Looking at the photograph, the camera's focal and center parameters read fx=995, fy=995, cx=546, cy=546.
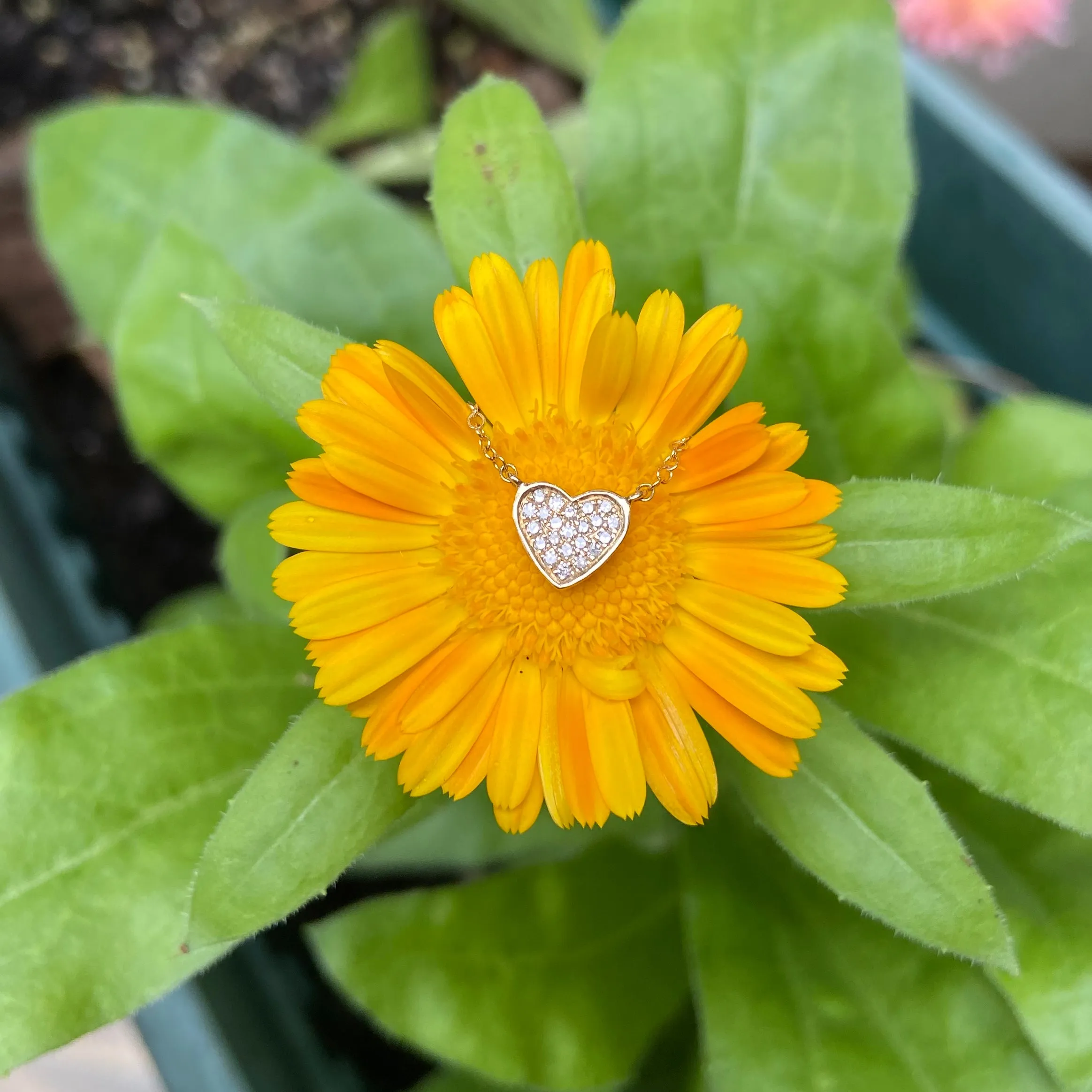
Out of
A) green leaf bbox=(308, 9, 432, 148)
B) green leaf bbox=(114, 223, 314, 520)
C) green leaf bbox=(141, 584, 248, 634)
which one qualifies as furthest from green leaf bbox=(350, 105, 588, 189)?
green leaf bbox=(141, 584, 248, 634)

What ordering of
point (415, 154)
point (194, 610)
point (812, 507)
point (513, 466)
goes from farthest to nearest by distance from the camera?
point (415, 154)
point (194, 610)
point (513, 466)
point (812, 507)

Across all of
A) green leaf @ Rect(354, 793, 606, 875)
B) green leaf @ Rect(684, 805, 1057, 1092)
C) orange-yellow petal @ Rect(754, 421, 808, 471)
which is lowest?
green leaf @ Rect(684, 805, 1057, 1092)

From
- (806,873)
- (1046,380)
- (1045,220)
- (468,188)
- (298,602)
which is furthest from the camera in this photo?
(1046,380)

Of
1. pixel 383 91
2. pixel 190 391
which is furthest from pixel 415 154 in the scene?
pixel 190 391

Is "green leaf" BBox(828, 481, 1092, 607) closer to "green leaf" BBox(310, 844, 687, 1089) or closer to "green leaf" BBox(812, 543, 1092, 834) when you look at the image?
"green leaf" BBox(812, 543, 1092, 834)

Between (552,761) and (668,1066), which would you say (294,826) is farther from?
(668,1066)

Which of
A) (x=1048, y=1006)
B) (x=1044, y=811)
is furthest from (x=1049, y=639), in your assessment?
(x=1048, y=1006)

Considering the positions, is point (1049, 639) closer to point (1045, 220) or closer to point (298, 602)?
point (298, 602)
